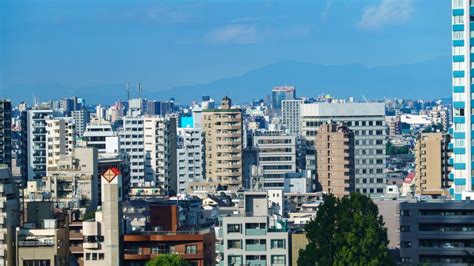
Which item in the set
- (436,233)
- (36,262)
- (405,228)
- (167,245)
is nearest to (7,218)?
(36,262)

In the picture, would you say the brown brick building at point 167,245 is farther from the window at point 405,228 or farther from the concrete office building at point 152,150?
the concrete office building at point 152,150

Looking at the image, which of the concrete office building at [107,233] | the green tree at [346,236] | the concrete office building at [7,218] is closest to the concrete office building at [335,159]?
the green tree at [346,236]

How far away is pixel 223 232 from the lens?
145 ft

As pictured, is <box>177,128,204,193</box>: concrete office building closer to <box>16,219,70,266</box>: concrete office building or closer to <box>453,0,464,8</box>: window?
<box>453,0,464,8</box>: window

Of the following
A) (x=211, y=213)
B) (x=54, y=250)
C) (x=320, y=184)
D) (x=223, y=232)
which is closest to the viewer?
(x=54, y=250)

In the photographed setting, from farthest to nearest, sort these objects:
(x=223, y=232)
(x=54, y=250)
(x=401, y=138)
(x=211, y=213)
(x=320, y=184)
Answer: (x=401, y=138) → (x=320, y=184) → (x=211, y=213) → (x=223, y=232) → (x=54, y=250)

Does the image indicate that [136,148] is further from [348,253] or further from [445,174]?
[348,253]

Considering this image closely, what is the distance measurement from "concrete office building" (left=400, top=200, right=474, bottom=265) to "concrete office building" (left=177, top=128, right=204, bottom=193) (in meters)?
49.6

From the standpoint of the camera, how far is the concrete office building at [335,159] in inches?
3086

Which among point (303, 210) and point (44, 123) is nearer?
point (303, 210)

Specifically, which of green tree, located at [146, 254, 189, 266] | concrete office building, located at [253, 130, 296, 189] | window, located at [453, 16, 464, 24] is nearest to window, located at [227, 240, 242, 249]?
green tree, located at [146, 254, 189, 266]

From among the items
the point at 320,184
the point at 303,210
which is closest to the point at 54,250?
the point at 303,210

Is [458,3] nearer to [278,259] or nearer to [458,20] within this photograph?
[458,20]

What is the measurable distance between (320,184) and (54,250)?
41.1m
